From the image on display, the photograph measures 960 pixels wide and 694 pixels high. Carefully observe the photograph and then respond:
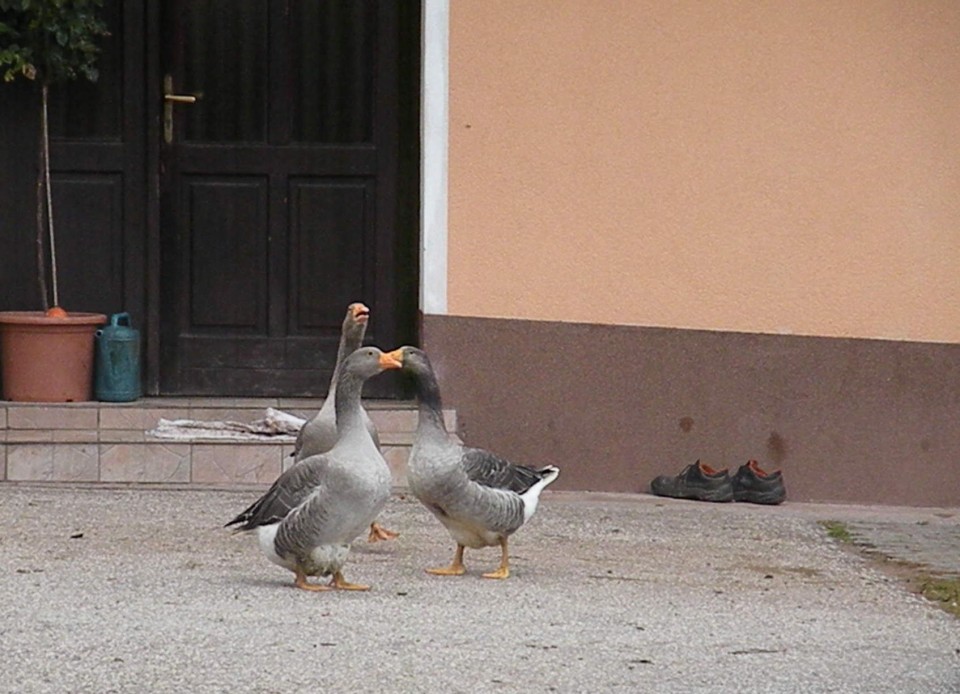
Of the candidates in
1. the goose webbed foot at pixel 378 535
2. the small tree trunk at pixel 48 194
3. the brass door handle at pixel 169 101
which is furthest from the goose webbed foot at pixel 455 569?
the brass door handle at pixel 169 101

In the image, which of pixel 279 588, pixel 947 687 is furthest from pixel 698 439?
pixel 947 687

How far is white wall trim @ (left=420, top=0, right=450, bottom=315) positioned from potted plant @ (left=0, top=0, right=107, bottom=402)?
5.47 feet

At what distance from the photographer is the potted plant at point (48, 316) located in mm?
9890

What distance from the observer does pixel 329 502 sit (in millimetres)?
7066

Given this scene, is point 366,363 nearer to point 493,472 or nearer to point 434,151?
point 493,472

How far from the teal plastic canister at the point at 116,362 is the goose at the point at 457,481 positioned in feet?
9.66

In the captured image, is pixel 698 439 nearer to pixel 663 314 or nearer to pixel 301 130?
pixel 663 314

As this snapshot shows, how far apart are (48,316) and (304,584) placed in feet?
10.5

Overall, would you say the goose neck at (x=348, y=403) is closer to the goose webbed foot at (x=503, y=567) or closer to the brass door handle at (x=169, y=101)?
the goose webbed foot at (x=503, y=567)

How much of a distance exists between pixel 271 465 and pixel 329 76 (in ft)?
7.20

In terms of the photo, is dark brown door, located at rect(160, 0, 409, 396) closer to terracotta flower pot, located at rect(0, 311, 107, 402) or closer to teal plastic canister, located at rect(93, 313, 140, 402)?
teal plastic canister, located at rect(93, 313, 140, 402)

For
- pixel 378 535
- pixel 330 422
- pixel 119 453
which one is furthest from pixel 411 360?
pixel 119 453

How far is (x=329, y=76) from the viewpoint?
34.7ft

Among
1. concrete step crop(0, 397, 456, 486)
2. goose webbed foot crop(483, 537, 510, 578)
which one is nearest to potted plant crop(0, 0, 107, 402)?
concrete step crop(0, 397, 456, 486)
